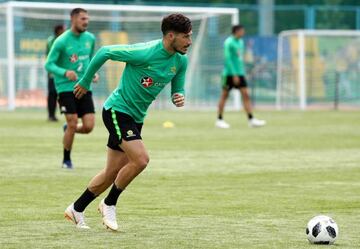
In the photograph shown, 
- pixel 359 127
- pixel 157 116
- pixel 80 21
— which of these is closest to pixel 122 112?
pixel 80 21

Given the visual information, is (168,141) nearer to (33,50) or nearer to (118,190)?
(118,190)

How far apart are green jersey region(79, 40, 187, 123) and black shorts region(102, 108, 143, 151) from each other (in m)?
0.05

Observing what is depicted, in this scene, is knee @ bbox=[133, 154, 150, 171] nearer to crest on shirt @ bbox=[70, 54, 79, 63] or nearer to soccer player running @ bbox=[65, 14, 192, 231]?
soccer player running @ bbox=[65, 14, 192, 231]

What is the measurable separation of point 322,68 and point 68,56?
82.3ft

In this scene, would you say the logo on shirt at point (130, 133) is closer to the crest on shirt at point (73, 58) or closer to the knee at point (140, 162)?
the knee at point (140, 162)

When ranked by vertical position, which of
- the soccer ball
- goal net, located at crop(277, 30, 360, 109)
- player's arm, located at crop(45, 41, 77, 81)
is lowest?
goal net, located at crop(277, 30, 360, 109)

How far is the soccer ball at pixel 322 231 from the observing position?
8445mm

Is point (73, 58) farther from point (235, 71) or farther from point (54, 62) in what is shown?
point (235, 71)

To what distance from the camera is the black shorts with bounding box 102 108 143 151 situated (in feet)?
30.2

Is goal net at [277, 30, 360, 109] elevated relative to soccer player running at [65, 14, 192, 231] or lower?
lower

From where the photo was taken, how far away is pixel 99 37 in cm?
3394

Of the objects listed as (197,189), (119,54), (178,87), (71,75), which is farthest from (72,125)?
(119,54)

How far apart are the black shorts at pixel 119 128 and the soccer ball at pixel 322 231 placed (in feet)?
5.83

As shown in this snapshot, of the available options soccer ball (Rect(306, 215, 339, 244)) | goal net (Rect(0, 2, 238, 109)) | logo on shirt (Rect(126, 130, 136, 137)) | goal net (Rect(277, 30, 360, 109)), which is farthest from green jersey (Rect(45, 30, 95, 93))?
goal net (Rect(277, 30, 360, 109))
